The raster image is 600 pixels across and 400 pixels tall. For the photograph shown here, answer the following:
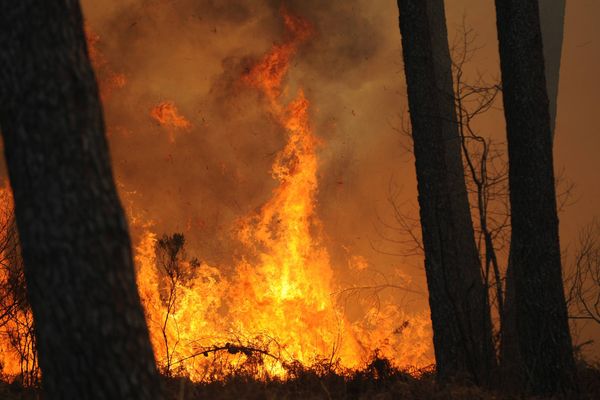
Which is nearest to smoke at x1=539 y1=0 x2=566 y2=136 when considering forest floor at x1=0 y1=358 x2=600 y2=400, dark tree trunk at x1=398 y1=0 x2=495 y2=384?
dark tree trunk at x1=398 y1=0 x2=495 y2=384

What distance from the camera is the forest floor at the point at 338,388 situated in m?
6.16

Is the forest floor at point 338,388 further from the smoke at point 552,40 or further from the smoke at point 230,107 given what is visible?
the smoke at point 230,107

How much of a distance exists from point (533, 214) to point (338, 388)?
2.79m

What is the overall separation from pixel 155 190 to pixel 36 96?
14.0m

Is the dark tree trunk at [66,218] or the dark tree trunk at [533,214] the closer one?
the dark tree trunk at [66,218]

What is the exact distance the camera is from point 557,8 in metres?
10.8

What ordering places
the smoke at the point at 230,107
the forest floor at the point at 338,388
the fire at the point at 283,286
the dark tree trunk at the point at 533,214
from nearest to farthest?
the forest floor at the point at 338,388
the dark tree trunk at the point at 533,214
the fire at the point at 283,286
the smoke at the point at 230,107

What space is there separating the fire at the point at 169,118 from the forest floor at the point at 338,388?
10.3m

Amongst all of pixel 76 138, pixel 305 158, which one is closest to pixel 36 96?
pixel 76 138

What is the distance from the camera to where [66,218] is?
3.32 metres

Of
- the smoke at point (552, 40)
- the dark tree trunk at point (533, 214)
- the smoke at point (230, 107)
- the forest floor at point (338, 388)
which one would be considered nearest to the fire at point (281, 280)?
the smoke at point (230, 107)

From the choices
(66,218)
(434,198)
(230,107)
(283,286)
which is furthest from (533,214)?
(230,107)

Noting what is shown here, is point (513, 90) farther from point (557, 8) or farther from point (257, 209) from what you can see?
point (257, 209)

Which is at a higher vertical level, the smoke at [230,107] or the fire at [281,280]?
the smoke at [230,107]
